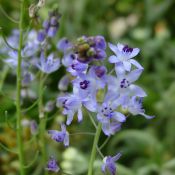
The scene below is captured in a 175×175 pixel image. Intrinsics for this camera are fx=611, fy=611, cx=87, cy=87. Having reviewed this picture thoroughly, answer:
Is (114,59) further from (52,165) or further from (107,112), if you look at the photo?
(52,165)

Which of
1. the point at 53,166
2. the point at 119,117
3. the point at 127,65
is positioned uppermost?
the point at 127,65

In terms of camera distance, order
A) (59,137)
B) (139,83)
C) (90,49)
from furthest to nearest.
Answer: (139,83) < (59,137) < (90,49)

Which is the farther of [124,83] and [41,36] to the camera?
[41,36]

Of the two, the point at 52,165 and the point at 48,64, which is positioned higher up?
the point at 48,64

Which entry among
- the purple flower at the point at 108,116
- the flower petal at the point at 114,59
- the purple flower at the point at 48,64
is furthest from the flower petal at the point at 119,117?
the purple flower at the point at 48,64

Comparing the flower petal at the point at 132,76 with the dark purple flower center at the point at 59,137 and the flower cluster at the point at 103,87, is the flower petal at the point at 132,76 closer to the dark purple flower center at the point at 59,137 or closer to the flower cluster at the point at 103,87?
the flower cluster at the point at 103,87

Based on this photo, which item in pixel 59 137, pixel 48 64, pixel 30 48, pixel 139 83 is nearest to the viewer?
pixel 59 137

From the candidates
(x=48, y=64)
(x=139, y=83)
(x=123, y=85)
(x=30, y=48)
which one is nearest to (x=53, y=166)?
(x=123, y=85)

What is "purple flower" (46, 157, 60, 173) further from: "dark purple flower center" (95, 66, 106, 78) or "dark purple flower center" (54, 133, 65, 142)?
"dark purple flower center" (95, 66, 106, 78)

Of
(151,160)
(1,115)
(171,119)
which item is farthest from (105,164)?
(171,119)
